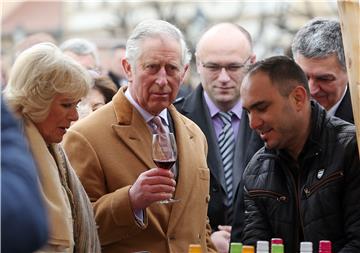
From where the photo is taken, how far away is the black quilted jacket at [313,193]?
5.30 metres

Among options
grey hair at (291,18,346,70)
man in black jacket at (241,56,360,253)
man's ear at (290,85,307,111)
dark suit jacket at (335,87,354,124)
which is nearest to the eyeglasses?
grey hair at (291,18,346,70)

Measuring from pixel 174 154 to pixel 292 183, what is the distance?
1.97 ft

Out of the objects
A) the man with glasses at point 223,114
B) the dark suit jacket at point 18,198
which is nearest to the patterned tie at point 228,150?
the man with glasses at point 223,114

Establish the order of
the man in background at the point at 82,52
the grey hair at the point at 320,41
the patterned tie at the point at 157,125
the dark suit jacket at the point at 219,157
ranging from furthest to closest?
1. the man in background at the point at 82,52
2. the dark suit jacket at the point at 219,157
3. the grey hair at the point at 320,41
4. the patterned tie at the point at 157,125

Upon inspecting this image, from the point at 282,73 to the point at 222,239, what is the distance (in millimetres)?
1294

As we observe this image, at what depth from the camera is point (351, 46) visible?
4738mm

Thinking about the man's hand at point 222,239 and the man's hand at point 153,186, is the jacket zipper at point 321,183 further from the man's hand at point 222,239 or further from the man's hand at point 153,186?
the man's hand at point 222,239

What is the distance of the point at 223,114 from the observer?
23.9 feet

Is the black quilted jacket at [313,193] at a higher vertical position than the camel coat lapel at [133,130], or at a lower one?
lower

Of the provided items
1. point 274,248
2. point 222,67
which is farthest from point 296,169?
point 222,67

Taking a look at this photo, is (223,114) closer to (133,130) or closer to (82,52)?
(133,130)

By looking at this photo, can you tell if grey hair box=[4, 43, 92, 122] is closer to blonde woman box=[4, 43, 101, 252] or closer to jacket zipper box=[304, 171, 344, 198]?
blonde woman box=[4, 43, 101, 252]

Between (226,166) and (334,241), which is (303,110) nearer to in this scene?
(334,241)

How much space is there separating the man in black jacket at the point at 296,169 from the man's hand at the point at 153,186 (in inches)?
20.1
